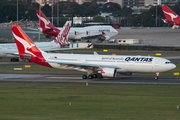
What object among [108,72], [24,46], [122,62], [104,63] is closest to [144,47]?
[122,62]

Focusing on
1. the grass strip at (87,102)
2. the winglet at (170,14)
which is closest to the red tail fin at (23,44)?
the grass strip at (87,102)

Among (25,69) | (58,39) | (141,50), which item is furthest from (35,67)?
(141,50)

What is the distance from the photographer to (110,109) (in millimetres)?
23406

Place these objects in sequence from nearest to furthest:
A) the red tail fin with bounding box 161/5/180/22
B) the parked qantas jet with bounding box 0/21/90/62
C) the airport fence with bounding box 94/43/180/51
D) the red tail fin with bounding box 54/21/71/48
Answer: the parked qantas jet with bounding box 0/21/90/62
the red tail fin with bounding box 54/21/71/48
the airport fence with bounding box 94/43/180/51
the red tail fin with bounding box 161/5/180/22

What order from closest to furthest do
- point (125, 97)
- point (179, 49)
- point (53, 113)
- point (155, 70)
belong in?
point (53, 113), point (125, 97), point (155, 70), point (179, 49)

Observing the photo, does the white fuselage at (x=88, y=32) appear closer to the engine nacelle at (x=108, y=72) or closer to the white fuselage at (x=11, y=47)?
the white fuselage at (x=11, y=47)

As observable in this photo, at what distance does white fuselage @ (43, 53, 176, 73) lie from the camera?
3966 centimetres

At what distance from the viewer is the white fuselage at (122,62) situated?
130ft

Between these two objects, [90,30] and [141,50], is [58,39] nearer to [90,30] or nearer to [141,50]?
[141,50]

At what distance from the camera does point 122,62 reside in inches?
1588

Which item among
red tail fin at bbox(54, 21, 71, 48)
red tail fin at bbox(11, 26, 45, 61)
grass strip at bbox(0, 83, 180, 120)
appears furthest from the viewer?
red tail fin at bbox(54, 21, 71, 48)

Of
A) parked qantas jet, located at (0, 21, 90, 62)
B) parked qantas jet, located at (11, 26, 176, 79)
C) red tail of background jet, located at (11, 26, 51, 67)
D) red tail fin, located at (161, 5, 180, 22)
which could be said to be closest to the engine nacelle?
parked qantas jet, located at (11, 26, 176, 79)

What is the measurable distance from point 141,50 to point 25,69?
42.9 metres

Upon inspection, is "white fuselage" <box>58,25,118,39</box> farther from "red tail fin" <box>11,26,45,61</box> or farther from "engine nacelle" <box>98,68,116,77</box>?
"engine nacelle" <box>98,68,116,77</box>
